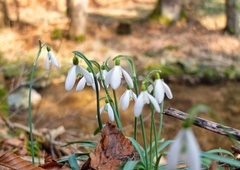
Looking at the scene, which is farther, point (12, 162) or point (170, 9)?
point (170, 9)

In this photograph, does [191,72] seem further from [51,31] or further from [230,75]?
[51,31]

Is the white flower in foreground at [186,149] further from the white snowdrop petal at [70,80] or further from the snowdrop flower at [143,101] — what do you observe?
the white snowdrop petal at [70,80]

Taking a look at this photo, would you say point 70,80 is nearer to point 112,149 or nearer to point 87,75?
point 87,75

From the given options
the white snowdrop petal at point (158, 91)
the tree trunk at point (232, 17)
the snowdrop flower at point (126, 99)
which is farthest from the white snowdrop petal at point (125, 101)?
the tree trunk at point (232, 17)

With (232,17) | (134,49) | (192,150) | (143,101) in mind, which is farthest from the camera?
(232,17)

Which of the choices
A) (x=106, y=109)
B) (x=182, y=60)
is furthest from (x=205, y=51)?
(x=106, y=109)

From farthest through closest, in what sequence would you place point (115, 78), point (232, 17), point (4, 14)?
point (4, 14) → point (232, 17) → point (115, 78)

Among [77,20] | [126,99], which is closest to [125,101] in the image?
[126,99]
